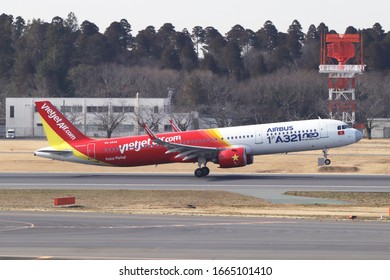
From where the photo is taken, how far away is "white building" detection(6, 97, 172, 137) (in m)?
130

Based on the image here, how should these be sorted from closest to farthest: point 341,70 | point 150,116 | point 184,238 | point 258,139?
point 184,238, point 258,139, point 341,70, point 150,116

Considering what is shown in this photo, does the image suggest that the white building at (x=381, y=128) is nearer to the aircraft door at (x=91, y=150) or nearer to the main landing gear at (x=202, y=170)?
the main landing gear at (x=202, y=170)

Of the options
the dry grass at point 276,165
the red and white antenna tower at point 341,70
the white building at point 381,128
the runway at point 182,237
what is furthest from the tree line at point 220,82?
the runway at point 182,237

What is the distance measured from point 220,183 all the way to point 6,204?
53.6ft

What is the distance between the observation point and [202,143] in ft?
206

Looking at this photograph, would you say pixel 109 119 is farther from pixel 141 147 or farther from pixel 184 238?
pixel 184 238

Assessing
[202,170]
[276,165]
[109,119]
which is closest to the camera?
[202,170]

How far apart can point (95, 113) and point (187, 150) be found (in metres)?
74.3

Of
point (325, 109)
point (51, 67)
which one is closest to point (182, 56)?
point (51, 67)

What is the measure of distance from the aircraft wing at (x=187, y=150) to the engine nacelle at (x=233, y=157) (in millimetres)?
1015

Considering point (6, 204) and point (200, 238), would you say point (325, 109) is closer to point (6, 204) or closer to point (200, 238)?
point (6, 204)

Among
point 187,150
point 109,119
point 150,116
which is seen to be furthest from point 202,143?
point 150,116

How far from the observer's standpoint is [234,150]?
2392 inches

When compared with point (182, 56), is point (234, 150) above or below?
below
